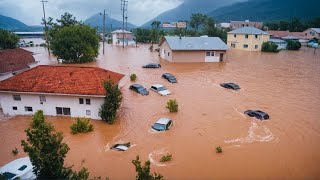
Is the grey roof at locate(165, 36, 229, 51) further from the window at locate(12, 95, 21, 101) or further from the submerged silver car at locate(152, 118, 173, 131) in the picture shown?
the window at locate(12, 95, 21, 101)

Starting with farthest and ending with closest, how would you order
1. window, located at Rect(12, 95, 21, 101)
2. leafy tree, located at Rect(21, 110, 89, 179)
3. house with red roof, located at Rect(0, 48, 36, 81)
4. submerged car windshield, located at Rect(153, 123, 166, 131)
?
1. house with red roof, located at Rect(0, 48, 36, 81)
2. window, located at Rect(12, 95, 21, 101)
3. submerged car windshield, located at Rect(153, 123, 166, 131)
4. leafy tree, located at Rect(21, 110, 89, 179)

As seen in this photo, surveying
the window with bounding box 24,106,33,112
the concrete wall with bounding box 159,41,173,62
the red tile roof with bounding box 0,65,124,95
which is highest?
the concrete wall with bounding box 159,41,173,62

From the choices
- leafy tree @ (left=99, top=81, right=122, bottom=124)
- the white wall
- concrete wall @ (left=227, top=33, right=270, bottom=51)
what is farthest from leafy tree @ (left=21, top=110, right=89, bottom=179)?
concrete wall @ (left=227, top=33, right=270, bottom=51)

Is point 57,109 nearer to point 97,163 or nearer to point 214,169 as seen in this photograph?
point 97,163

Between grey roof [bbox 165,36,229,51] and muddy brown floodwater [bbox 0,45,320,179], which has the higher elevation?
grey roof [bbox 165,36,229,51]

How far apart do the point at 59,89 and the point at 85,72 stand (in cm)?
298

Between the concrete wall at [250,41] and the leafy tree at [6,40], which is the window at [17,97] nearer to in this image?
the leafy tree at [6,40]

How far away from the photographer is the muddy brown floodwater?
1675 cm

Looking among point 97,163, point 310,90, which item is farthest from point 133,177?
point 310,90

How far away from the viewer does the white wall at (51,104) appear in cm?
2295

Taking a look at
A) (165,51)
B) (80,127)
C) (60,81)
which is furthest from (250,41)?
(80,127)

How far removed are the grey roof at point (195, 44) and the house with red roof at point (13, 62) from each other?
77.4ft

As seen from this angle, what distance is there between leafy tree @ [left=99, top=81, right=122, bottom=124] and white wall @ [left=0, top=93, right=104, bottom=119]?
833 millimetres

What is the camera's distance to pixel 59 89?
22.8 metres
